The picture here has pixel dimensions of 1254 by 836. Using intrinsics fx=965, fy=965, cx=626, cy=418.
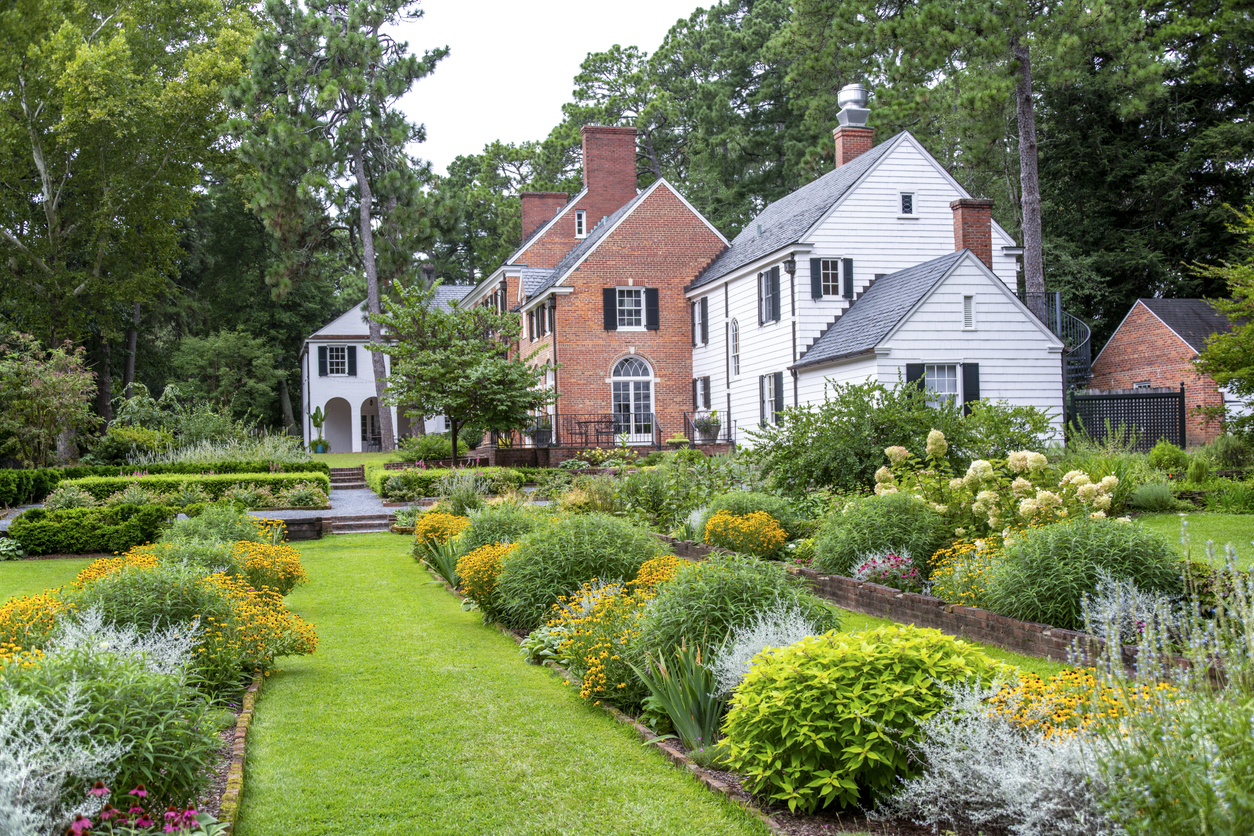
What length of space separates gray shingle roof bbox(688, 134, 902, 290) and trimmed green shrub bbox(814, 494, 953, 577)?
15.9 meters

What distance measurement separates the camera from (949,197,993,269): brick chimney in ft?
77.6

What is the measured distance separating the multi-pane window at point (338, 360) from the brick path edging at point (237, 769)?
128 ft

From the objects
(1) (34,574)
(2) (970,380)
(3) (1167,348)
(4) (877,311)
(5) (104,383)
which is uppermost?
(4) (877,311)

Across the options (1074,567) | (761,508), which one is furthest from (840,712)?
(761,508)

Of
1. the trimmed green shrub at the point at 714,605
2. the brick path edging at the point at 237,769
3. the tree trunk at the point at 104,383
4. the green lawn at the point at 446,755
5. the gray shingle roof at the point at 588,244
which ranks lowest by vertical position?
the green lawn at the point at 446,755

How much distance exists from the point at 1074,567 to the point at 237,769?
563cm

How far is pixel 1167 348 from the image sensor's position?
30.9 m

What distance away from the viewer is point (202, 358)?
4056cm

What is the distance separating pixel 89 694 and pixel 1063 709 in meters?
3.87

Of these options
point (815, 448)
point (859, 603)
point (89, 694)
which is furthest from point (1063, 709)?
point (815, 448)

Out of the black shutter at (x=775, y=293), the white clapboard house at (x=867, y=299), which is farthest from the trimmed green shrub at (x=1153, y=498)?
the black shutter at (x=775, y=293)

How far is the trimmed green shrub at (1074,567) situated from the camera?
6.88 meters

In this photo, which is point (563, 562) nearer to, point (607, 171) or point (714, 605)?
point (714, 605)

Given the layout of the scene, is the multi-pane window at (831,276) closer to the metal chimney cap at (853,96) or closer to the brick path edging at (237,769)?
the metal chimney cap at (853,96)
